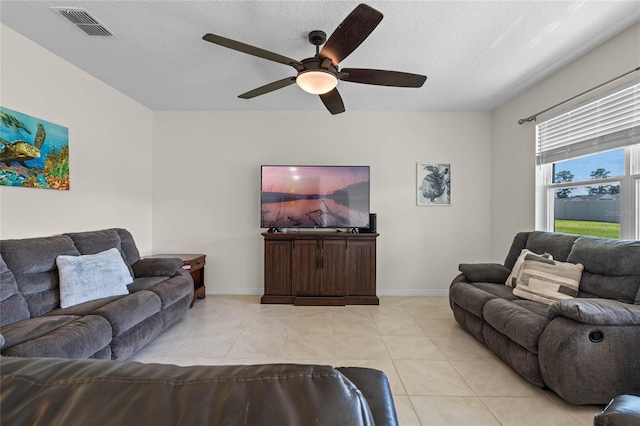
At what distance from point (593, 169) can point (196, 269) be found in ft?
14.8

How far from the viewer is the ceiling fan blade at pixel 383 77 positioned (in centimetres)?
219

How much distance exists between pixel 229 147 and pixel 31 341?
10.1 feet

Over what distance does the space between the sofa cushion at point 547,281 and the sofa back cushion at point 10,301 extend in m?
3.89

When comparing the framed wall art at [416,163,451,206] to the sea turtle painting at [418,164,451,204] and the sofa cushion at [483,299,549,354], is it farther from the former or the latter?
the sofa cushion at [483,299,549,354]

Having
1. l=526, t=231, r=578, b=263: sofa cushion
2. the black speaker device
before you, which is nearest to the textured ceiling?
the black speaker device

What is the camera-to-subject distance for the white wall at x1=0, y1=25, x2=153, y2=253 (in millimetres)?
2365

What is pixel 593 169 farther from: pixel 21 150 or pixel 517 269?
pixel 21 150

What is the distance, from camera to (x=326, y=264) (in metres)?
3.71

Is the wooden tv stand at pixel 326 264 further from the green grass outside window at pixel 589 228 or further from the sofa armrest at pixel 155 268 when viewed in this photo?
the green grass outside window at pixel 589 228

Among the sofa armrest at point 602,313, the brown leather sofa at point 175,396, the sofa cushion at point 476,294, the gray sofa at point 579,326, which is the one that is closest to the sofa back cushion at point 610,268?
the gray sofa at point 579,326

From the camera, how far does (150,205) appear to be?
13.7 feet

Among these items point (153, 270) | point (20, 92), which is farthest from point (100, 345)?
point (20, 92)

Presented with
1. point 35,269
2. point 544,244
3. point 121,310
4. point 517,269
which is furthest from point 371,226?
point 35,269

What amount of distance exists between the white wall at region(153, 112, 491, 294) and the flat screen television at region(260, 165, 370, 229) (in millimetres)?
334
